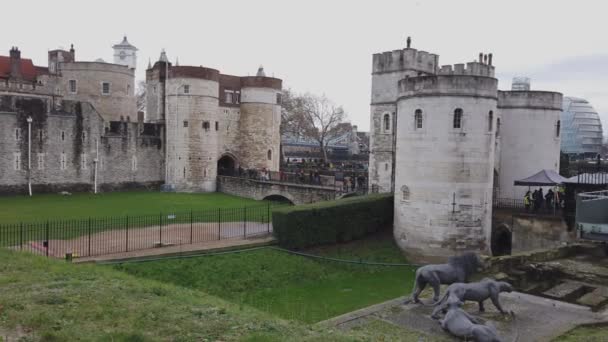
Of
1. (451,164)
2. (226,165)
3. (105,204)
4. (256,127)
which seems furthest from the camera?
(226,165)

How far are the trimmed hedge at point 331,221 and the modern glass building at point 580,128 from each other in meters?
91.2

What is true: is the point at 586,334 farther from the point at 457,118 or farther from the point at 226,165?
the point at 226,165

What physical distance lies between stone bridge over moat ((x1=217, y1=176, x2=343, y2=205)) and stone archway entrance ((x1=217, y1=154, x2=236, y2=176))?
5.97ft

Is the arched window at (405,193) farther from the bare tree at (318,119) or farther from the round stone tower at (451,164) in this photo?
the bare tree at (318,119)

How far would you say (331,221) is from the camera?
22.8m

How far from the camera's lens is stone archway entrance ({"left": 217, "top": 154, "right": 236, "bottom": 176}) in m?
41.8

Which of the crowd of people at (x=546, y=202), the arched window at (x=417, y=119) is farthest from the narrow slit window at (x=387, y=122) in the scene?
the crowd of people at (x=546, y=202)

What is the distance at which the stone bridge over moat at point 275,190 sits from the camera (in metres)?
30.3

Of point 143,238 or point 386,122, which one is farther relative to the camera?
point 386,122

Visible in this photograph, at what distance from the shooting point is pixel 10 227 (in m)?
20.8

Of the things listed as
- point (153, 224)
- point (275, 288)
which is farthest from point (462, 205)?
point (153, 224)

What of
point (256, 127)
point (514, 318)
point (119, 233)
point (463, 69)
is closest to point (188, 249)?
point (119, 233)

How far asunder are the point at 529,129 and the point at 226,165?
82.4 feet

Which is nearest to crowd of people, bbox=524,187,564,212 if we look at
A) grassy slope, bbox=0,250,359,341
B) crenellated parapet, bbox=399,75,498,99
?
crenellated parapet, bbox=399,75,498,99
